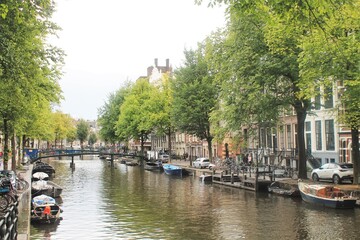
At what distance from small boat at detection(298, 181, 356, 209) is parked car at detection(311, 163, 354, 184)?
4.73m

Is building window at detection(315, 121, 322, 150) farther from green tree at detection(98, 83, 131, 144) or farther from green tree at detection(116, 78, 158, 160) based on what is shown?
green tree at detection(98, 83, 131, 144)

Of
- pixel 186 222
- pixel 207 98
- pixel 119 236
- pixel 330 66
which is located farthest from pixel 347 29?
pixel 207 98

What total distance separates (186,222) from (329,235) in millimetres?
8115

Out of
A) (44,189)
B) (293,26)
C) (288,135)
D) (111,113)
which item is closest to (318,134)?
(288,135)

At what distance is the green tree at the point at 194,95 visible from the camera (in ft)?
197

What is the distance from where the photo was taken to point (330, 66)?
27062mm

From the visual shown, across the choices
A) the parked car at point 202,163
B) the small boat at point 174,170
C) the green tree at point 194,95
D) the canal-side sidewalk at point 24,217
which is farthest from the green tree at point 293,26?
the parked car at point 202,163

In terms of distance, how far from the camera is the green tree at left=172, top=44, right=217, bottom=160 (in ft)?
197

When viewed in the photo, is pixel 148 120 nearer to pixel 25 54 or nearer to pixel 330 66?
pixel 330 66

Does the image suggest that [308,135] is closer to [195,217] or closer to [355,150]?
[355,150]

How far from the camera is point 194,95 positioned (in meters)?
60.3

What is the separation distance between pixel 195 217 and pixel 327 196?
8.51 meters

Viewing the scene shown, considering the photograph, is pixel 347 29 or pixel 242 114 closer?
pixel 347 29

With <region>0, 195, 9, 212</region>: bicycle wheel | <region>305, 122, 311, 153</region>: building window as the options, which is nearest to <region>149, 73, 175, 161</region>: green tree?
<region>305, 122, 311, 153</region>: building window
